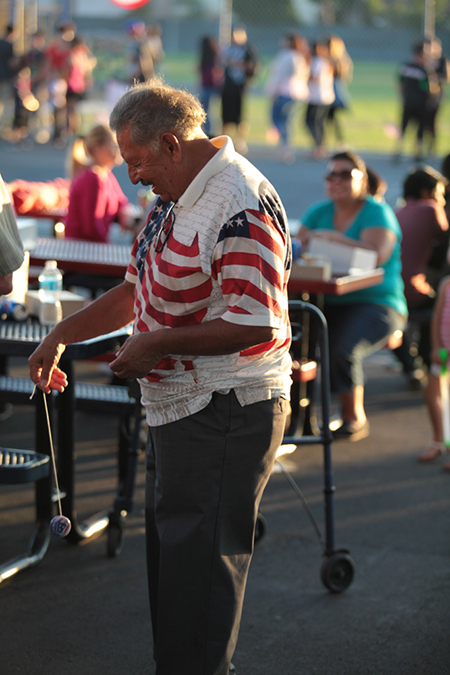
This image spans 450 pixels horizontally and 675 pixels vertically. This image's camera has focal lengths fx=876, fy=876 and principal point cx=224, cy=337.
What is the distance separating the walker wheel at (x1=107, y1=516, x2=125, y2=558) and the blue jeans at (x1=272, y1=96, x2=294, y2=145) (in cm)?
1239

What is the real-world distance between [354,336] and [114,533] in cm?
203

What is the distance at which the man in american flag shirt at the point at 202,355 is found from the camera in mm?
2275

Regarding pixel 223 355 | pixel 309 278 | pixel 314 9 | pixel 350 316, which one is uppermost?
pixel 314 9

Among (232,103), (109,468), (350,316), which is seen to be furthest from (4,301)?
(232,103)

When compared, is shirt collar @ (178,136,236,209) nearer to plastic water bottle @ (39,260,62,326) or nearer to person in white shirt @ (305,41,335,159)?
plastic water bottle @ (39,260,62,326)

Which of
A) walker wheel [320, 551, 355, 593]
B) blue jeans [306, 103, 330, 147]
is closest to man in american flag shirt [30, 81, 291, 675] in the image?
walker wheel [320, 551, 355, 593]

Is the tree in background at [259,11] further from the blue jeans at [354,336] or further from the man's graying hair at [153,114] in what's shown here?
the man's graying hair at [153,114]

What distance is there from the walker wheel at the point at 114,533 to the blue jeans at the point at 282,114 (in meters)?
12.4

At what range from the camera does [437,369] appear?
16.0 feet

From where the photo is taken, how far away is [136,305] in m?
2.57

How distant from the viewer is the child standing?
15.5 ft

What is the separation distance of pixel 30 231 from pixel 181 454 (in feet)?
10.5

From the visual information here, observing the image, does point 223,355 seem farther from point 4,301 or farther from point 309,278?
point 309,278

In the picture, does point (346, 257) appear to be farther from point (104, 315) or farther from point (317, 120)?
point (317, 120)
